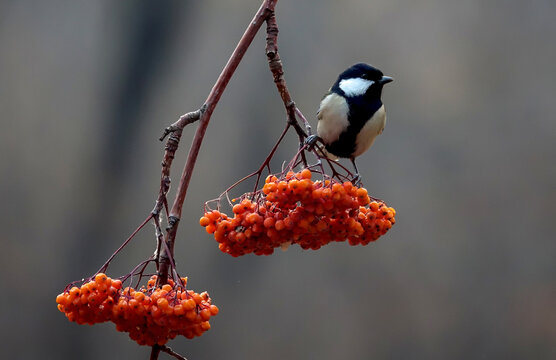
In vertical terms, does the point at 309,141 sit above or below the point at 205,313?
above

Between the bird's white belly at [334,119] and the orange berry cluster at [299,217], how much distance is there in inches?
10.5

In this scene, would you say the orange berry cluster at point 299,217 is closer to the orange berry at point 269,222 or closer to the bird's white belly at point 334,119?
the orange berry at point 269,222

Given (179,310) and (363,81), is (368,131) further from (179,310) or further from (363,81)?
(179,310)

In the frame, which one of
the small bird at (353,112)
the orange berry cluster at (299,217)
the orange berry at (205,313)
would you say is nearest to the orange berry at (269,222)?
the orange berry cluster at (299,217)

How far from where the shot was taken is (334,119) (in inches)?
36.5

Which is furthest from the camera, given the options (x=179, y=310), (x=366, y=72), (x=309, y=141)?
(x=366, y=72)

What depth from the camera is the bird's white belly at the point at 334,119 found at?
0.93 m

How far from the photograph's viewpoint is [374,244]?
2250mm

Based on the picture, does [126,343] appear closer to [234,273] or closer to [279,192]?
[234,273]

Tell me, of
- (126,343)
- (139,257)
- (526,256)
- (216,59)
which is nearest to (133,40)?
(216,59)

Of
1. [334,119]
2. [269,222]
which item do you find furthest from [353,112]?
[269,222]

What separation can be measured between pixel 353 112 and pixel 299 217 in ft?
1.19

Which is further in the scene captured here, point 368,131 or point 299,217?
point 368,131

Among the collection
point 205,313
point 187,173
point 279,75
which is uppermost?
point 279,75
